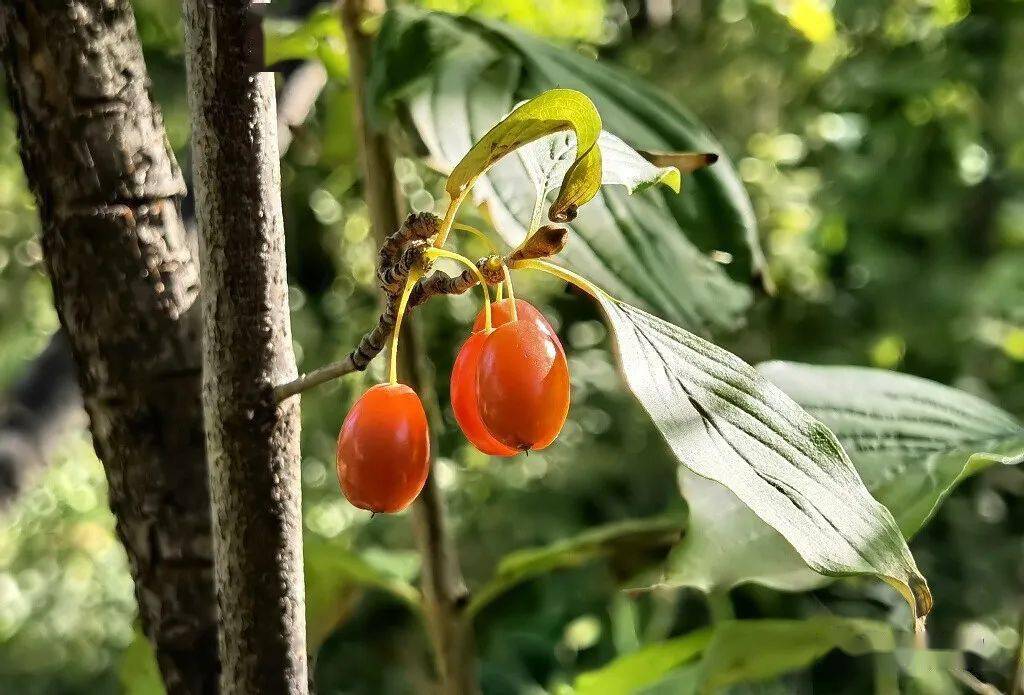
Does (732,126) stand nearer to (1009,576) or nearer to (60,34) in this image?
(1009,576)

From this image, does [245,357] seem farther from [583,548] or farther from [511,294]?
[583,548]

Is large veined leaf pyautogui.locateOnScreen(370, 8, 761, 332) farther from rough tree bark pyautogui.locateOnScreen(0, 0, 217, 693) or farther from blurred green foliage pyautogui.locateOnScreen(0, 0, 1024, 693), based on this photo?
blurred green foliage pyautogui.locateOnScreen(0, 0, 1024, 693)

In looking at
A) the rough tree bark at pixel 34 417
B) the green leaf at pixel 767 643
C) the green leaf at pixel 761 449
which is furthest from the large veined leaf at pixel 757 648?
the rough tree bark at pixel 34 417

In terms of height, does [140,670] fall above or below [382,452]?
below

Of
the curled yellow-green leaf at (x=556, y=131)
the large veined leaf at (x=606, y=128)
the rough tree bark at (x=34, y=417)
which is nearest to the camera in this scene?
the curled yellow-green leaf at (x=556, y=131)

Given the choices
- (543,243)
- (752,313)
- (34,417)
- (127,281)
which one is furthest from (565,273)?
(752,313)

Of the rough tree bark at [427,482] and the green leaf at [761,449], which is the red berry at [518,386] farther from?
the rough tree bark at [427,482]
